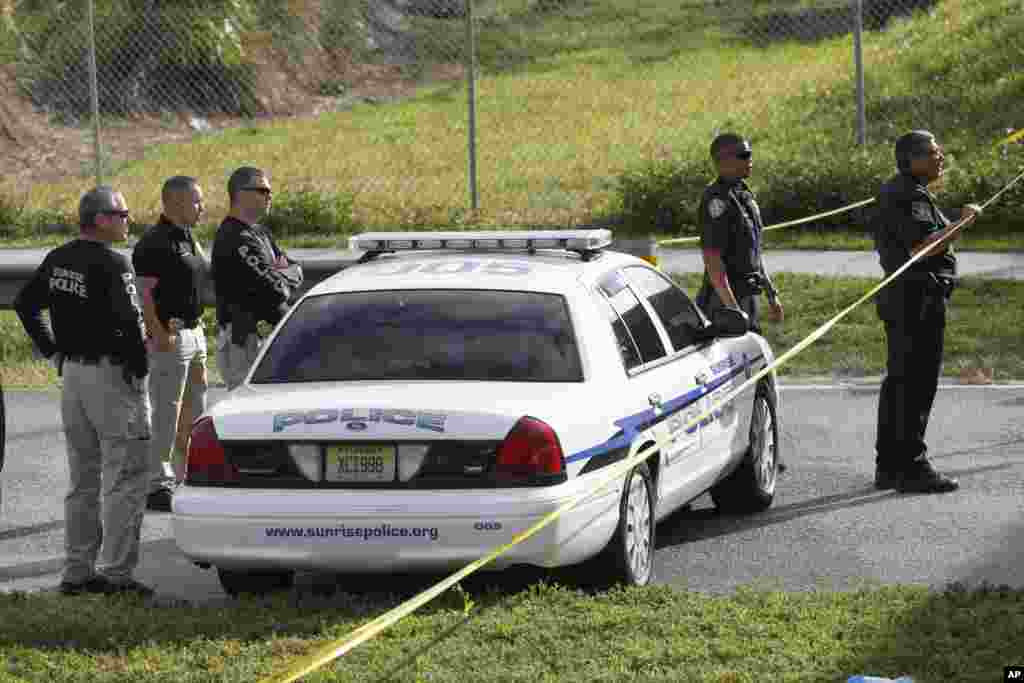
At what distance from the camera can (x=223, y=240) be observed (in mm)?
9641

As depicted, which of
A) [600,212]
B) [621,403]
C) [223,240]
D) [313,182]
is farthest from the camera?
[313,182]

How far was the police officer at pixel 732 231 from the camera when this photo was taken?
10648mm

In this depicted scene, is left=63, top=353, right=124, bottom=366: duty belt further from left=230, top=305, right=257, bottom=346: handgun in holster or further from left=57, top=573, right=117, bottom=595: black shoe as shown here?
left=230, top=305, right=257, bottom=346: handgun in holster

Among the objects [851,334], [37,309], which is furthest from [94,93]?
[37,309]

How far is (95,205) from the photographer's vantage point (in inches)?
313

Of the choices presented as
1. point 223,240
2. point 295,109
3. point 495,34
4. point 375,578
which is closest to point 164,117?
point 295,109

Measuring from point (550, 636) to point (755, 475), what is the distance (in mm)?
2838

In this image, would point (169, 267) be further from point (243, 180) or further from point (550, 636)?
point (550, 636)

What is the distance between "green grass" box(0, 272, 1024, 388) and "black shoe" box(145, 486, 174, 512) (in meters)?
4.27

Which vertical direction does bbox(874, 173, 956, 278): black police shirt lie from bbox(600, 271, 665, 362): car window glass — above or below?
above

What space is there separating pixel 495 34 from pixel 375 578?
1473 cm

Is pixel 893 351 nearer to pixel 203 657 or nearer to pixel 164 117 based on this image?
pixel 203 657

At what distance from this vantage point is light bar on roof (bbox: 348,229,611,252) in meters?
8.57

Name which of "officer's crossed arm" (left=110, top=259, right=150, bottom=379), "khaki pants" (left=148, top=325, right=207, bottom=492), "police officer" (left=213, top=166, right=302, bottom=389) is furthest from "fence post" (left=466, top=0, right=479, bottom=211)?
"officer's crossed arm" (left=110, top=259, right=150, bottom=379)
